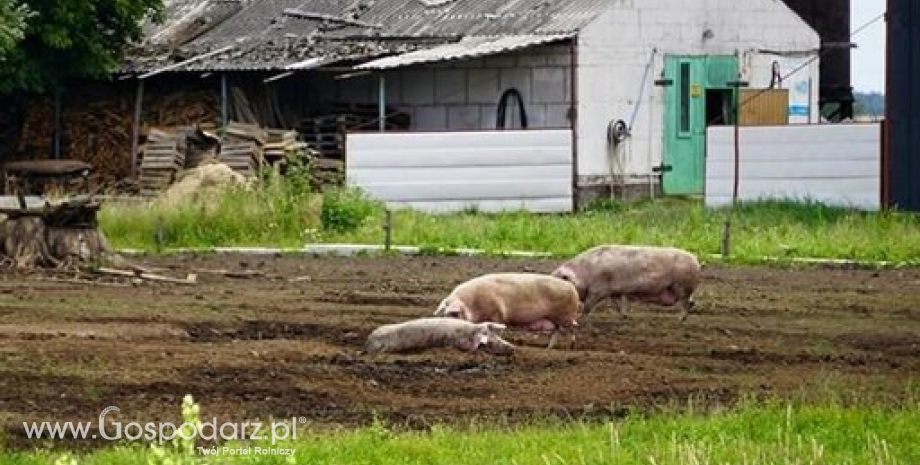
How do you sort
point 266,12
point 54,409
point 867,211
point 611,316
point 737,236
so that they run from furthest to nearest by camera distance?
point 266,12 < point 867,211 < point 737,236 < point 611,316 < point 54,409

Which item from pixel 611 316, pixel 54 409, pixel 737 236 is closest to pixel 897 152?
pixel 737 236

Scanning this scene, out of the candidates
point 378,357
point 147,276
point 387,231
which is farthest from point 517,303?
point 387,231

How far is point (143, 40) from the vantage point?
46750mm

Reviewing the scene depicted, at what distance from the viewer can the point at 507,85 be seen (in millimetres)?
41906

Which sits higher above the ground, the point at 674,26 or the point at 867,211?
the point at 674,26

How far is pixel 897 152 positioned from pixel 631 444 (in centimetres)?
2355

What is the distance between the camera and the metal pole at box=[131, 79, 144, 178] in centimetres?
4391

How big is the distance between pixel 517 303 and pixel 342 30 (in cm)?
2771

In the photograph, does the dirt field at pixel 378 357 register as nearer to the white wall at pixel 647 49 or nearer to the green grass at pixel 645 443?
the green grass at pixel 645 443

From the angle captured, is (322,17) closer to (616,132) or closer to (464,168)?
(616,132)

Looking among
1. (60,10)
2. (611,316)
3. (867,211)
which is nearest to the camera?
(611,316)

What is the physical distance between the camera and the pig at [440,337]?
646 inches

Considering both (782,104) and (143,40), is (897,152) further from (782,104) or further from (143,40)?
(143,40)

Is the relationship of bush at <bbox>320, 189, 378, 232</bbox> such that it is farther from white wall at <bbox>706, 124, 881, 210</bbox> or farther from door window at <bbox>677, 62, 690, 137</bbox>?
door window at <bbox>677, 62, 690, 137</bbox>
